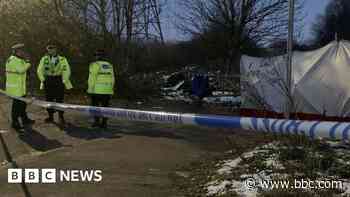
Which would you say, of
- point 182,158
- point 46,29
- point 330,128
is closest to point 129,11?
point 46,29

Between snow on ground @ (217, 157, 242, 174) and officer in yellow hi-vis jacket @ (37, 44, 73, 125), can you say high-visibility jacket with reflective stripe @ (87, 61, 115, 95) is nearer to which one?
officer in yellow hi-vis jacket @ (37, 44, 73, 125)

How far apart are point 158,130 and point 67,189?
477 cm

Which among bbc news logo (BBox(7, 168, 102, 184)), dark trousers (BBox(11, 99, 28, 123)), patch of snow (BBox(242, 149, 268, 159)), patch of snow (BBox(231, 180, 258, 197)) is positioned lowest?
bbc news logo (BBox(7, 168, 102, 184))

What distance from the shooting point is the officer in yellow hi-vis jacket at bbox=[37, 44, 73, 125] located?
36.6 feet

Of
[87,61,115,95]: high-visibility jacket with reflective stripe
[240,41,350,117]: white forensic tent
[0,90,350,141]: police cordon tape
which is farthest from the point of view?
[240,41,350,117]: white forensic tent

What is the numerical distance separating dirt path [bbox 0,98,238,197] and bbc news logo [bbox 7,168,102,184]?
5.6 inches

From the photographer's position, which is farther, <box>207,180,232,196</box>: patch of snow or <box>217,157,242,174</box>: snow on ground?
<box>217,157,242,174</box>: snow on ground

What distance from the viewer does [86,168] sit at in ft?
24.1

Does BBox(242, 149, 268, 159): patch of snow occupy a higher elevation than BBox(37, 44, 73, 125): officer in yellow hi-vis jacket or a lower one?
lower

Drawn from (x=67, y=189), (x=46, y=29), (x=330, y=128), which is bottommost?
(x=67, y=189)

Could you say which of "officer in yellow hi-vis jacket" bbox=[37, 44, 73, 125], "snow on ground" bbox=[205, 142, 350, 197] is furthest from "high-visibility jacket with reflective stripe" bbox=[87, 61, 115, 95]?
"snow on ground" bbox=[205, 142, 350, 197]

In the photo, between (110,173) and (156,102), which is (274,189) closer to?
(110,173)

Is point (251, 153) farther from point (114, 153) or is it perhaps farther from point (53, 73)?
point (53, 73)

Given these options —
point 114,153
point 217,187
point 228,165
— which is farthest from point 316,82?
point 217,187
